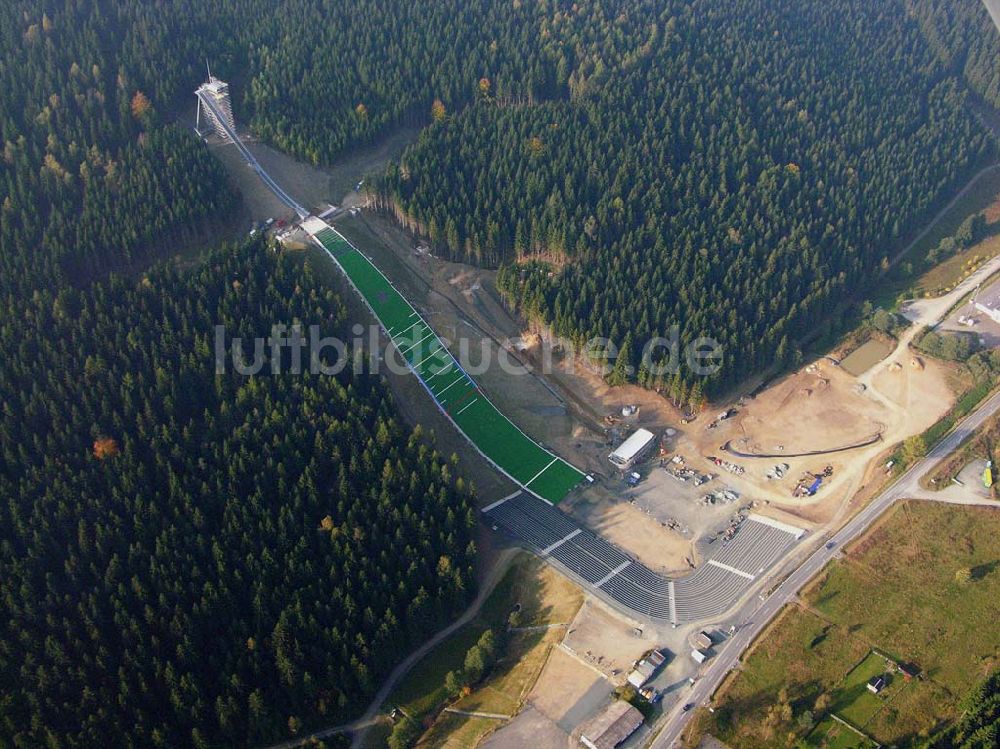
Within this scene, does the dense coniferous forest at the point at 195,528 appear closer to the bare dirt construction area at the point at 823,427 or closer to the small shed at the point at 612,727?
the small shed at the point at 612,727

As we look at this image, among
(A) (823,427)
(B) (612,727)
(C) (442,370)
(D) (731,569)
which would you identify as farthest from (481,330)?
(B) (612,727)

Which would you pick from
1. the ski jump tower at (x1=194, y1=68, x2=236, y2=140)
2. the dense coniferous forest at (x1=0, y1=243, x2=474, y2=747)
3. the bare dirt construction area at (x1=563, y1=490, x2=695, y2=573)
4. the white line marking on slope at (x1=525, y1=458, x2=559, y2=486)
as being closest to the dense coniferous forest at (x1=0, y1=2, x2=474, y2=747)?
the dense coniferous forest at (x1=0, y1=243, x2=474, y2=747)

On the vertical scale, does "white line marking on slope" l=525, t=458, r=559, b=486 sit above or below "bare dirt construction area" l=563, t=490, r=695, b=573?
above

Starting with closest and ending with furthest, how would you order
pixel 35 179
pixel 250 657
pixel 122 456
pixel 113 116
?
pixel 250 657 < pixel 122 456 < pixel 35 179 < pixel 113 116

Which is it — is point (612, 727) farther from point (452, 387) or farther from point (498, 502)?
point (452, 387)

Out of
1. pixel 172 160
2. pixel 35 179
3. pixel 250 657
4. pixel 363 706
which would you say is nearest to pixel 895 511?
pixel 363 706

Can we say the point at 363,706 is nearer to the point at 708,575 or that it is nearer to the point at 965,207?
the point at 708,575

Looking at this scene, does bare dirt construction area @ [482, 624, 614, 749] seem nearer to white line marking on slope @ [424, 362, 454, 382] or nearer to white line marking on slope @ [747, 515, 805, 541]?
white line marking on slope @ [747, 515, 805, 541]
